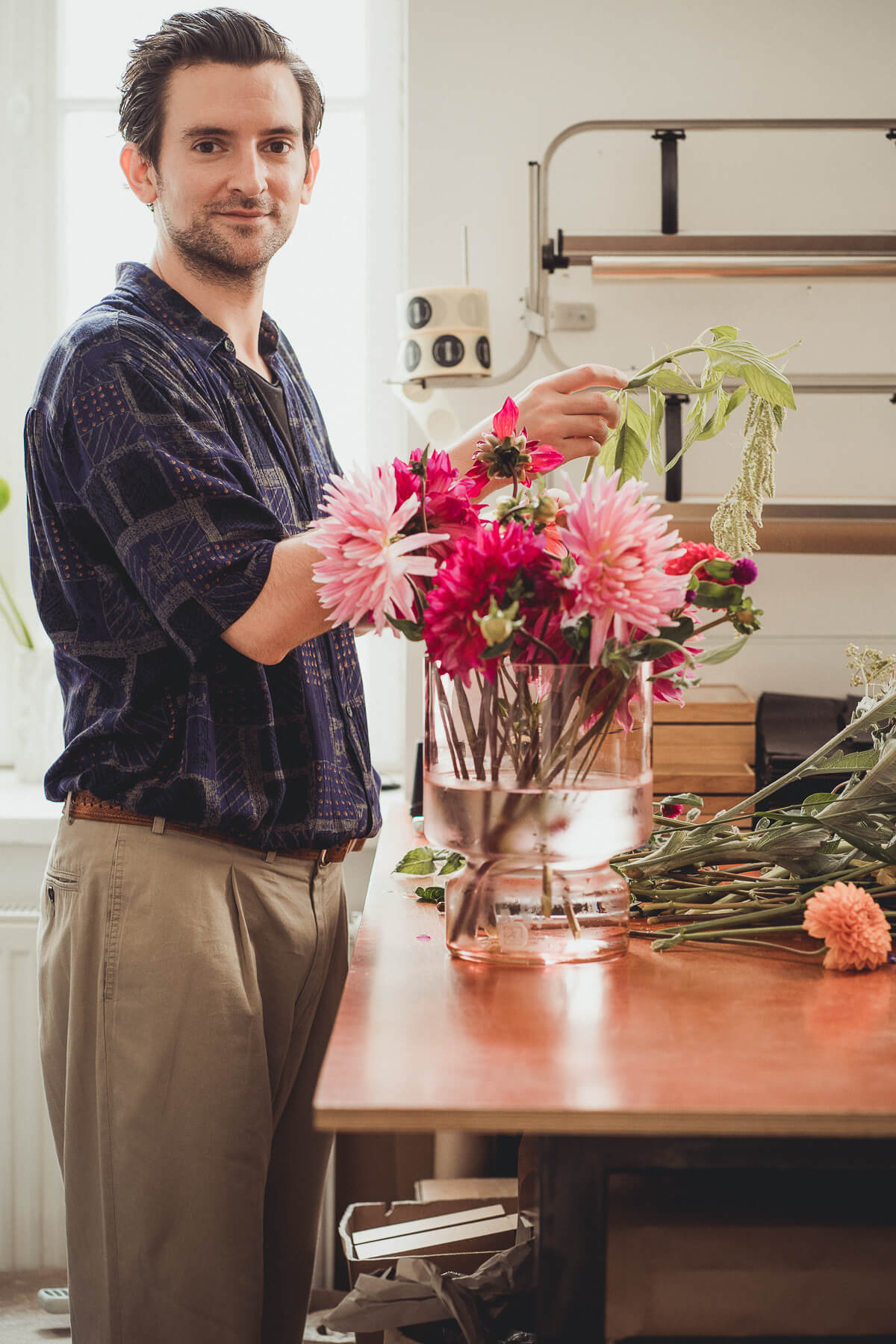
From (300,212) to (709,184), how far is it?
77 centimetres

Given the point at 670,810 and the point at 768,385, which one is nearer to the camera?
the point at 768,385

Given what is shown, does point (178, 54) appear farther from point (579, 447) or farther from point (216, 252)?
point (579, 447)

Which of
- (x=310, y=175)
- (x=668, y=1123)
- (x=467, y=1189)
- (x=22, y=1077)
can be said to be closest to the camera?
(x=668, y=1123)

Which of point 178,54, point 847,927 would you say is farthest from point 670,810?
point 178,54

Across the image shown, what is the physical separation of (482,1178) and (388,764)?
887 millimetres

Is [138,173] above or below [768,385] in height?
above

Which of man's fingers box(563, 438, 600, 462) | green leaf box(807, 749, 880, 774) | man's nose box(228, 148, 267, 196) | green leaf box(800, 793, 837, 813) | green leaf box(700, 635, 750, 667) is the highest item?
man's nose box(228, 148, 267, 196)

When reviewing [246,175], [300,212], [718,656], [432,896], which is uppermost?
[300,212]

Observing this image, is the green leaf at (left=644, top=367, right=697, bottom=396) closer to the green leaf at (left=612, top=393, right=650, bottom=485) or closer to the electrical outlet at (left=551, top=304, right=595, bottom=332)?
the green leaf at (left=612, top=393, right=650, bottom=485)

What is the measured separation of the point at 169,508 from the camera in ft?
3.84

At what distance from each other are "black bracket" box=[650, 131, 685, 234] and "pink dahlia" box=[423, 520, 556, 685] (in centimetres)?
132

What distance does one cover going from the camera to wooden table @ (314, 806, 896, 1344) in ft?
2.56

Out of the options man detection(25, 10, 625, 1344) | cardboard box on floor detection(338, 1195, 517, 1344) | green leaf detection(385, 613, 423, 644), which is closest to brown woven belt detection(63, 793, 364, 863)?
man detection(25, 10, 625, 1344)

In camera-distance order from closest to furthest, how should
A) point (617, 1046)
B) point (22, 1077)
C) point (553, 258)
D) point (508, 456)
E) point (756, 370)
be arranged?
point (617, 1046), point (508, 456), point (756, 370), point (553, 258), point (22, 1077)
